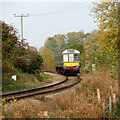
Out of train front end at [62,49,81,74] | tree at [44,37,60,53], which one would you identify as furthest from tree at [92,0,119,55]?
tree at [44,37,60,53]

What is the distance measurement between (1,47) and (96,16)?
7927mm

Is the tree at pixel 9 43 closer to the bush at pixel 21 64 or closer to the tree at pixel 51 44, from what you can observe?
the bush at pixel 21 64

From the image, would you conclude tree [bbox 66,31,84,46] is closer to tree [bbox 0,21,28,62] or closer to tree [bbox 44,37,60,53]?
tree [bbox 44,37,60,53]

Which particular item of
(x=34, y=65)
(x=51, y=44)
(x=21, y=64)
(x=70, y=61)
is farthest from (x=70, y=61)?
(x=51, y=44)

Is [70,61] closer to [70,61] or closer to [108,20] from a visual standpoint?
[70,61]

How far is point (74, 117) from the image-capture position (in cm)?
478

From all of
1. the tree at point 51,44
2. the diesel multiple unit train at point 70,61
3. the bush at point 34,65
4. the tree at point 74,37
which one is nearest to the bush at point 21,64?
the bush at point 34,65

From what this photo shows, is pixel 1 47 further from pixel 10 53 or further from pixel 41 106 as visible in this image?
pixel 41 106

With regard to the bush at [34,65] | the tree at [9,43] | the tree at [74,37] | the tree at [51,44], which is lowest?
the bush at [34,65]

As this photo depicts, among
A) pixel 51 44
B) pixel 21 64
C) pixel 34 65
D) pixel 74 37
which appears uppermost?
pixel 74 37

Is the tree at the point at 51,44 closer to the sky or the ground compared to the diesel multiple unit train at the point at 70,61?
closer to the sky

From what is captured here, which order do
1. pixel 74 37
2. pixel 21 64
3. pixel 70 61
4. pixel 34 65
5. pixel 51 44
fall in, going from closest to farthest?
pixel 21 64, pixel 34 65, pixel 70 61, pixel 51 44, pixel 74 37

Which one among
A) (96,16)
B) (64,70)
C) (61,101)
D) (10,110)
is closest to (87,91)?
(61,101)

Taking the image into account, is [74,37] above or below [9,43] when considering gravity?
above
